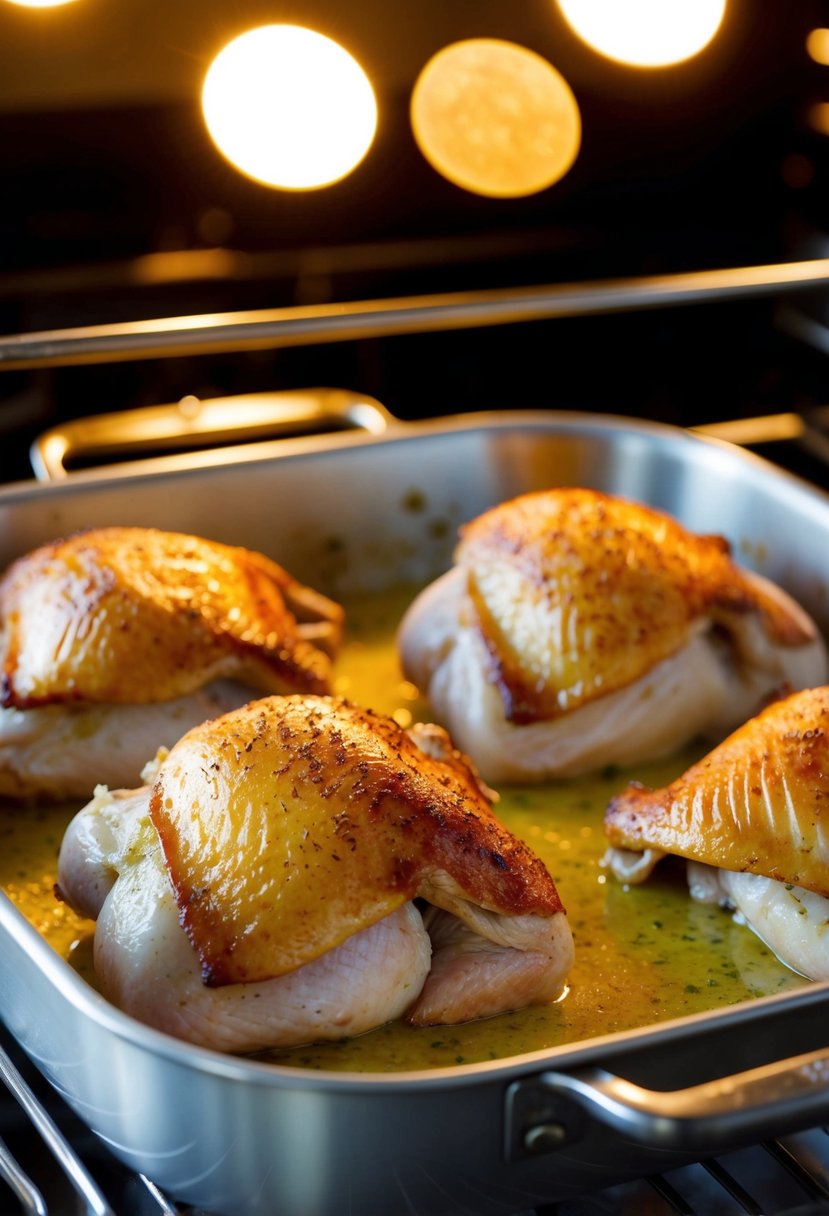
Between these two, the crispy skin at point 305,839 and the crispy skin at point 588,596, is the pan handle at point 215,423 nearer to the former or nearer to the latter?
the crispy skin at point 588,596

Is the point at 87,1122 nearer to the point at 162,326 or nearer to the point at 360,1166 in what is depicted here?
the point at 360,1166

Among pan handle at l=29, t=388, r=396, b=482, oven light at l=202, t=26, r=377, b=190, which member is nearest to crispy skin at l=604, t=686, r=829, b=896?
pan handle at l=29, t=388, r=396, b=482

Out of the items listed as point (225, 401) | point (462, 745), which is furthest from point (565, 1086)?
point (225, 401)

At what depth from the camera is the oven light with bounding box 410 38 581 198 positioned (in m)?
2.83

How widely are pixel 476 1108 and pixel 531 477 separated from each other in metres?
1.64

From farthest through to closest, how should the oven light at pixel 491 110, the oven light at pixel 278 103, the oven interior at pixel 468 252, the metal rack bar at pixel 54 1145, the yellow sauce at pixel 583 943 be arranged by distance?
the oven interior at pixel 468 252 < the oven light at pixel 491 110 < the oven light at pixel 278 103 < the yellow sauce at pixel 583 943 < the metal rack bar at pixel 54 1145

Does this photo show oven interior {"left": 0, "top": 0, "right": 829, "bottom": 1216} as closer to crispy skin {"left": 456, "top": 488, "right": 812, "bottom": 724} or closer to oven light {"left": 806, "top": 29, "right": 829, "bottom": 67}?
oven light {"left": 806, "top": 29, "right": 829, "bottom": 67}

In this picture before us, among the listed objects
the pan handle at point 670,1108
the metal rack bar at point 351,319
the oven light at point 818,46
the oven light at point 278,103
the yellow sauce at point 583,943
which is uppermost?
the oven light at point 818,46

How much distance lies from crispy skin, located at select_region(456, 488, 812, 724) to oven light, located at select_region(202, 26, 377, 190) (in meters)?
0.75

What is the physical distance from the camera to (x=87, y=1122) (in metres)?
1.54

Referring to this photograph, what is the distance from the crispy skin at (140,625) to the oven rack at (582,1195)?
1.85ft

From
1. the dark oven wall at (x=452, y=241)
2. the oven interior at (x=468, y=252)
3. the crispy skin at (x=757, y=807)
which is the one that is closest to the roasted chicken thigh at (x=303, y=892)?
the crispy skin at (x=757, y=807)

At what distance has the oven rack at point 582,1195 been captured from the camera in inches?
60.7

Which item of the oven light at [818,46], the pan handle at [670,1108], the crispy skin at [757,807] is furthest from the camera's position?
the oven light at [818,46]
